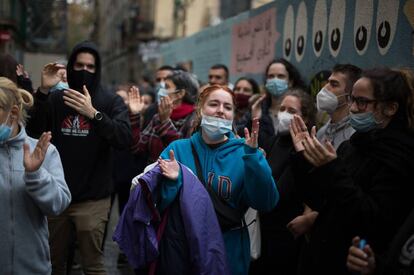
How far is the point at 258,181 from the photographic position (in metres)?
3.88

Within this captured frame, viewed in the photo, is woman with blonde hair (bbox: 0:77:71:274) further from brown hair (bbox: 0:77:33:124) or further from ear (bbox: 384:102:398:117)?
ear (bbox: 384:102:398:117)

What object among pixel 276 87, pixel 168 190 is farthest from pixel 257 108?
pixel 168 190

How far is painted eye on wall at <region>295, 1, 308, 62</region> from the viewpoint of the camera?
7590 mm

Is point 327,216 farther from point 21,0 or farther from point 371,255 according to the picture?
point 21,0

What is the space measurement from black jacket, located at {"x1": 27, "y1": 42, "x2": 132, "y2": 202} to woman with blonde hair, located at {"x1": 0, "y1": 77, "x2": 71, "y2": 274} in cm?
147

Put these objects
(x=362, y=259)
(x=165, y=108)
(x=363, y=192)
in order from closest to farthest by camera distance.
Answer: (x=362, y=259), (x=363, y=192), (x=165, y=108)

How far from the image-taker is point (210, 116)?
14.0 feet

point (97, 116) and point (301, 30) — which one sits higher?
point (301, 30)

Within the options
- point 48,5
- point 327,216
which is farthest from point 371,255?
point 48,5

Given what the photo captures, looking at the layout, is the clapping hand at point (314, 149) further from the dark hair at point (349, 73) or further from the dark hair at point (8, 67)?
the dark hair at point (8, 67)

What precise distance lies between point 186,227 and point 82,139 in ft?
5.76

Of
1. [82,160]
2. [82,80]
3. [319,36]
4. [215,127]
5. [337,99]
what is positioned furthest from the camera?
[319,36]

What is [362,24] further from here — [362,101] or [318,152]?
[318,152]

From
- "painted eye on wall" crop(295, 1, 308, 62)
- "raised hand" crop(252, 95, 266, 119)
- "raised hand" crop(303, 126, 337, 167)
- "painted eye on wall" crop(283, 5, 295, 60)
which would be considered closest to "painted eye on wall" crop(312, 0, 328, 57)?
"painted eye on wall" crop(295, 1, 308, 62)
